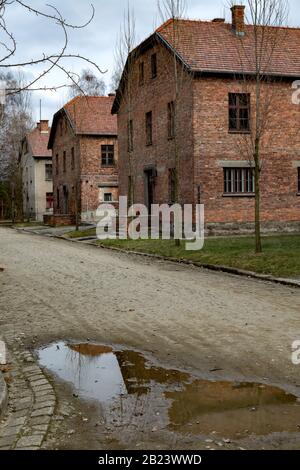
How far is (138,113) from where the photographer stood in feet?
94.0

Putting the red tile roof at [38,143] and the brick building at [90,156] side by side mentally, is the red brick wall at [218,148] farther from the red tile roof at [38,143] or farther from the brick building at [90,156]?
the red tile roof at [38,143]

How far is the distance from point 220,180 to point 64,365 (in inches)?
721

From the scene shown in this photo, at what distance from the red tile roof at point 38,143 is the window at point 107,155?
13853 millimetres

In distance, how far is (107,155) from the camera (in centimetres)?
4084

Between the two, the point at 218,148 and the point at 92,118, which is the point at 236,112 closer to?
the point at 218,148

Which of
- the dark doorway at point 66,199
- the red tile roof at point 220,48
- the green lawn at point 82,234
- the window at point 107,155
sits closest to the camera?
the red tile roof at point 220,48

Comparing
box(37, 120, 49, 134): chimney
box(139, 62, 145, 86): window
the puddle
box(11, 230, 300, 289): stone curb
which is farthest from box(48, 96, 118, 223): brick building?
the puddle

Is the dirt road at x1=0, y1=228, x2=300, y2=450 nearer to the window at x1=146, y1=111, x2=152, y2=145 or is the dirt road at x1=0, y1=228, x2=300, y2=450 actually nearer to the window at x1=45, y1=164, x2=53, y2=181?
the window at x1=146, y1=111, x2=152, y2=145

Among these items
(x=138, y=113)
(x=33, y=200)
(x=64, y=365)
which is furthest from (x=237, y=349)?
(x=33, y=200)

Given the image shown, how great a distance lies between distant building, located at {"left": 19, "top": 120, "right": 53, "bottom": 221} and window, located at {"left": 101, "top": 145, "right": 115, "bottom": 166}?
13.8 m

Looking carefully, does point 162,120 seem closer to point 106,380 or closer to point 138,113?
point 138,113

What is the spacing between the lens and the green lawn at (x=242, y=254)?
13.0 metres

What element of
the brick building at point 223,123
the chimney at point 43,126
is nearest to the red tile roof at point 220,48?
the brick building at point 223,123
